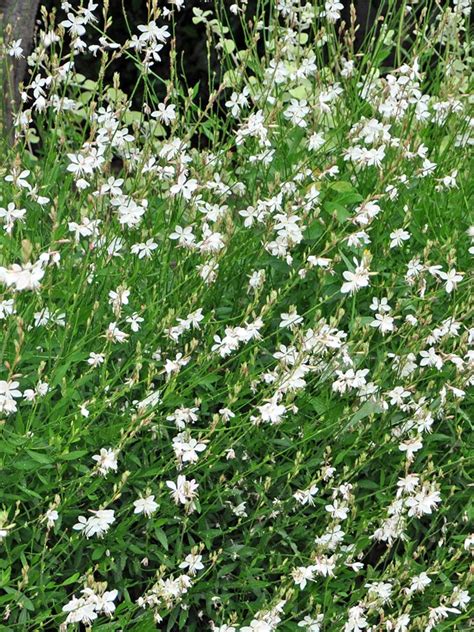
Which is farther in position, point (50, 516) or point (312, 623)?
point (312, 623)

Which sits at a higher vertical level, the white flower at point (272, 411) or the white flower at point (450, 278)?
the white flower at point (450, 278)

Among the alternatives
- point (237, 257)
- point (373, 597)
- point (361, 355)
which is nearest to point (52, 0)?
point (237, 257)

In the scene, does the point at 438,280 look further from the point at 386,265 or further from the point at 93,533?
the point at 93,533

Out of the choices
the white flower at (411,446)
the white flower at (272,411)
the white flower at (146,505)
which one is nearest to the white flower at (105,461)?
the white flower at (146,505)

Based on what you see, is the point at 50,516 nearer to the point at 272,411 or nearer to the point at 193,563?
the point at 193,563

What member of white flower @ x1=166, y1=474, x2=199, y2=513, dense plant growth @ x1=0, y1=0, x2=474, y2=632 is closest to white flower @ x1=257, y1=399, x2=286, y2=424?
dense plant growth @ x1=0, y1=0, x2=474, y2=632

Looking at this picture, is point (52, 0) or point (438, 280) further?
point (52, 0)

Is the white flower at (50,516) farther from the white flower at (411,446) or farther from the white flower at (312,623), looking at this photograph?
the white flower at (411,446)

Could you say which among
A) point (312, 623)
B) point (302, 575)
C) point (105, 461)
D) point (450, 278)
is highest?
point (450, 278)

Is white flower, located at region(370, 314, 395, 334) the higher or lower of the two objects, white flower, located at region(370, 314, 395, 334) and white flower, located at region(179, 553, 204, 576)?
the higher

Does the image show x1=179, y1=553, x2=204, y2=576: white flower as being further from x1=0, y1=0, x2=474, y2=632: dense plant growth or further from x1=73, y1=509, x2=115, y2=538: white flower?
x1=73, y1=509, x2=115, y2=538: white flower

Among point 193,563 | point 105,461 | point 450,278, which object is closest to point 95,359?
point 105,461
